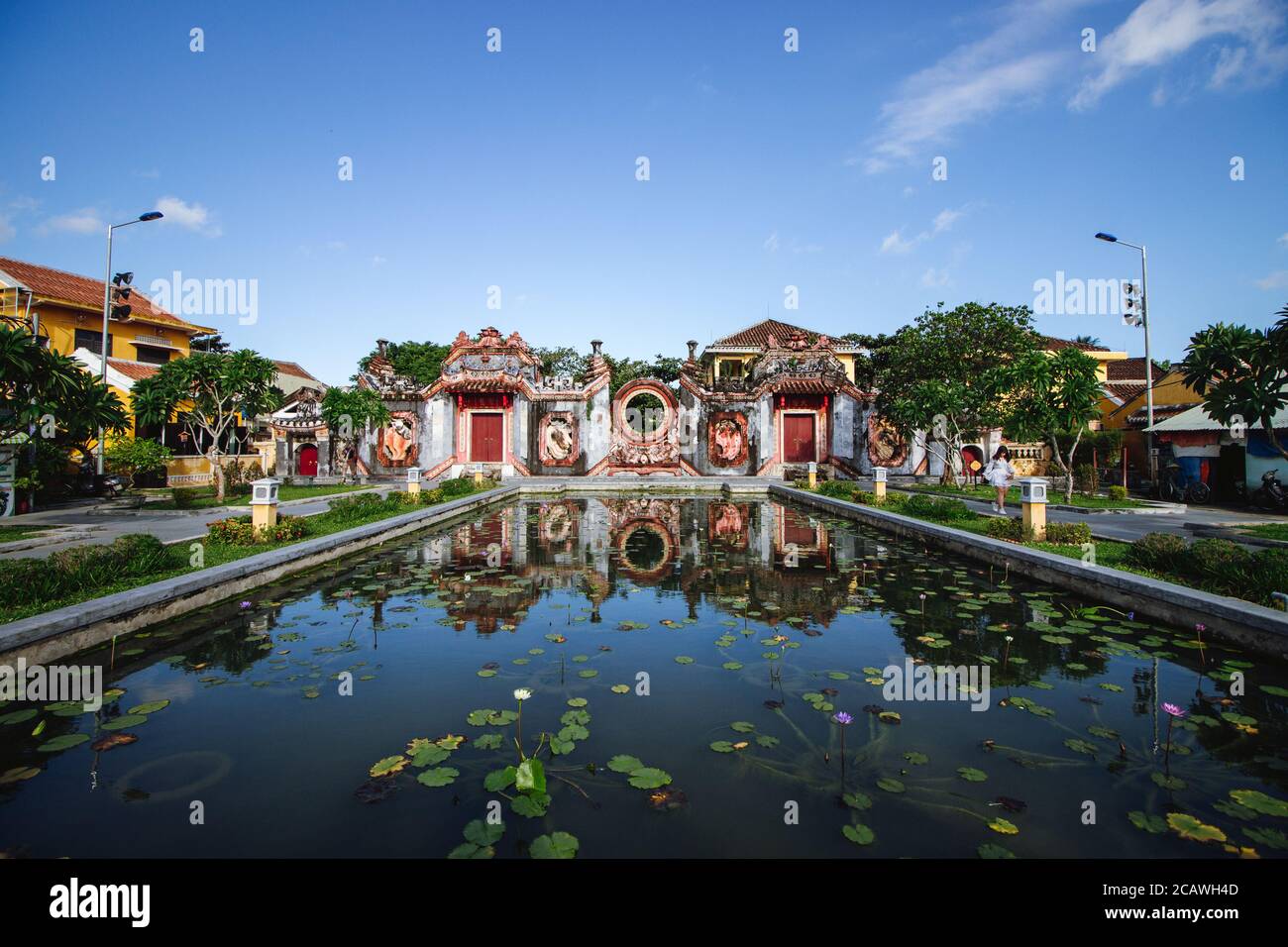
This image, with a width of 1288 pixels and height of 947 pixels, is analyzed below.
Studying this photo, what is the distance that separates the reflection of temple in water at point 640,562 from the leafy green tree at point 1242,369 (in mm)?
6168

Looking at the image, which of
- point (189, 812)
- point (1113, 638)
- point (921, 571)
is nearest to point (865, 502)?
point (921, 571)

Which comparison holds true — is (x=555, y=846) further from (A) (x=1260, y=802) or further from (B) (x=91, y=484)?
(B) (x=91, y=484)

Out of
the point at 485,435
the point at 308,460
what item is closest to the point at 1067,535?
the point at 485,435

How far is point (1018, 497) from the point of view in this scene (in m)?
16.7

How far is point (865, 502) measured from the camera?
14203 millimetres

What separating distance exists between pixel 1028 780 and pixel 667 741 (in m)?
1.64

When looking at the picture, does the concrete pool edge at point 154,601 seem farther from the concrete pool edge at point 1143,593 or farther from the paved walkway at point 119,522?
the concrete pool edge at point 1143,593

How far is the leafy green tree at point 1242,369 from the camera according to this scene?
9461 mm

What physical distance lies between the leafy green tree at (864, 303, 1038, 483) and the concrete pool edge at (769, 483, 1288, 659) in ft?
32.2

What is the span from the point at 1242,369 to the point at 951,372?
12858mm

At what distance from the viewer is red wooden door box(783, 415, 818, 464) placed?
25922 mm

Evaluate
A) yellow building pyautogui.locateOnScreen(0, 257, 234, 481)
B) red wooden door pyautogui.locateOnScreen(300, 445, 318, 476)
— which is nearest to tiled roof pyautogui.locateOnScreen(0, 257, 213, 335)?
yellow building pyautogui.locateOnScreen(0, 257, 234, 481)

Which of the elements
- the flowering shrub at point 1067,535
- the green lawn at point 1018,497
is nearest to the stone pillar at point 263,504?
the flowering shrub at point 1067,535
